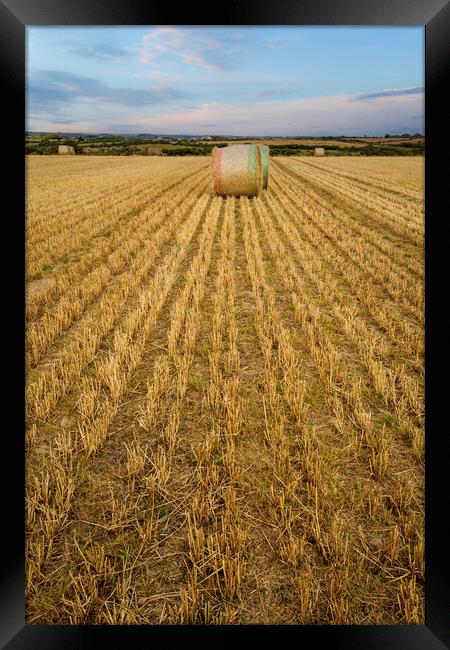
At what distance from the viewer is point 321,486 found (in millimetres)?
2914

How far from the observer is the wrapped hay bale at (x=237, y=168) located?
14.6m

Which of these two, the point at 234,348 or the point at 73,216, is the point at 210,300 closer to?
the point at 234,348

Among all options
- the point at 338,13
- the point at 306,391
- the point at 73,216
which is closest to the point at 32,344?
the point at 306,391

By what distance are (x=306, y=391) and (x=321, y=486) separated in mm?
1328

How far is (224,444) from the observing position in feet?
11.2

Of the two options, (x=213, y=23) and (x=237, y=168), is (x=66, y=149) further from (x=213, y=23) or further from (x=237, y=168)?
(x=213, y=23)

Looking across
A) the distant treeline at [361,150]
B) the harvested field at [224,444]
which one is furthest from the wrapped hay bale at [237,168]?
the distant treeline at [361,150]

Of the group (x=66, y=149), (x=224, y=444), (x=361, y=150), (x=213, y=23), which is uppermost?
(x=361, y=150)

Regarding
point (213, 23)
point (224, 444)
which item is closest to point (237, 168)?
point (224, 444)

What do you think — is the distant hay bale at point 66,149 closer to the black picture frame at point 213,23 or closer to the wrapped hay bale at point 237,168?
the wrapped hay bale at point 237,168

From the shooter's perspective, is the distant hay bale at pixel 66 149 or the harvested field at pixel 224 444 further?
the distant hay bale at pixel 66 149

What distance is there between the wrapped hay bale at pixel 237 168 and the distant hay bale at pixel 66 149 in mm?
41936

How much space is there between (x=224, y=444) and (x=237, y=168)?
497 inches
